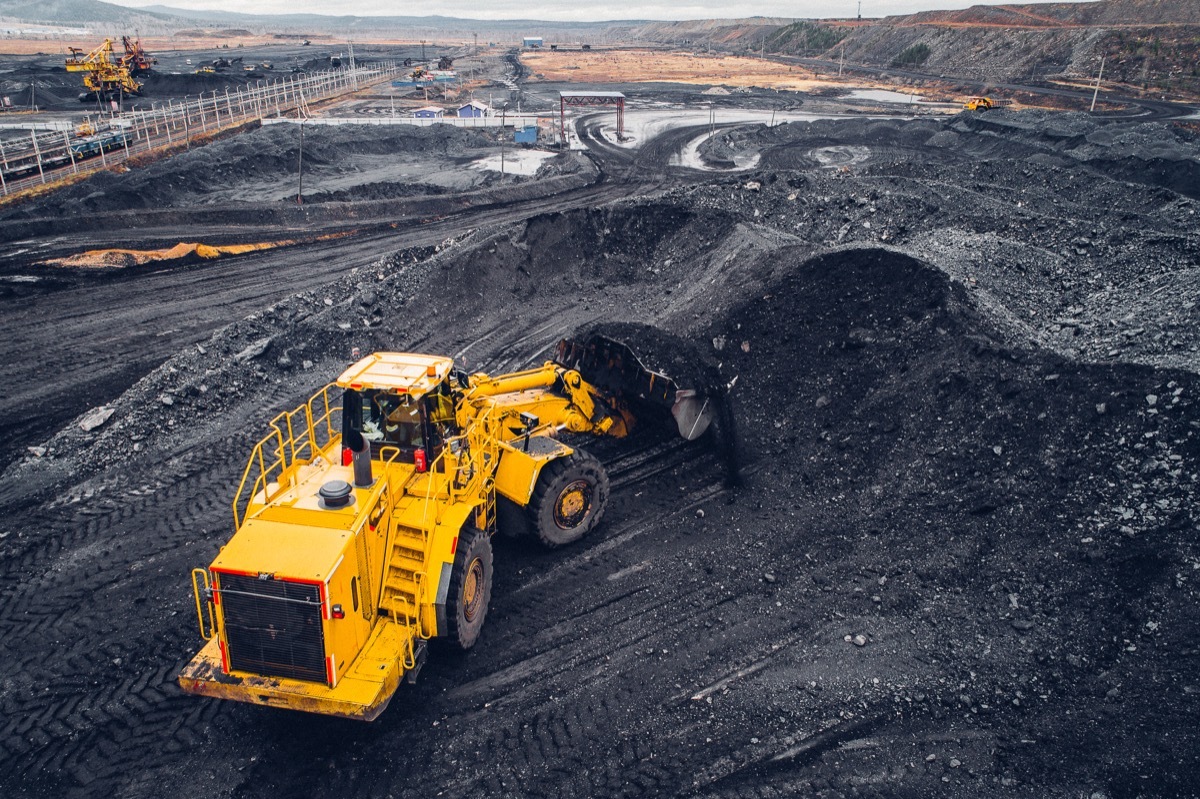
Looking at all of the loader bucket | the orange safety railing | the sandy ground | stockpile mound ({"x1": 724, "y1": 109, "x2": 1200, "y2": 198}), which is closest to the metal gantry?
the orange safety railing

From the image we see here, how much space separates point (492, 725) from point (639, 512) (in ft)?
12.4

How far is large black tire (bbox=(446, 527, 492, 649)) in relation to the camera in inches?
269

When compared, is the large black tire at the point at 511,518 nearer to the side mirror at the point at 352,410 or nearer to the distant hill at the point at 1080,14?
the side mirror at the point at 352,410

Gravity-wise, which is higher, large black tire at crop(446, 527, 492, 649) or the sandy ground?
the sandy ground

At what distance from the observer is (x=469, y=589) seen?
734 cm

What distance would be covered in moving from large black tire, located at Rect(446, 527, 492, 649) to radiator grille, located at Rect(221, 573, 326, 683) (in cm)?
127

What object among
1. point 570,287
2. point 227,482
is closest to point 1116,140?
point 570,287

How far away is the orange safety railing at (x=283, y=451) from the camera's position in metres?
6.64

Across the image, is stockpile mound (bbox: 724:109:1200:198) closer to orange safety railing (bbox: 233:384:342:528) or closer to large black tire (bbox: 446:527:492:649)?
orange safety railing (bbox: 233:384:342:528)

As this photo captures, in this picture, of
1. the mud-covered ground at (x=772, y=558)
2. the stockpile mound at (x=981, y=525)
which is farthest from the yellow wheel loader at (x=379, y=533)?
the stockpile mound at (x=981, y=525)

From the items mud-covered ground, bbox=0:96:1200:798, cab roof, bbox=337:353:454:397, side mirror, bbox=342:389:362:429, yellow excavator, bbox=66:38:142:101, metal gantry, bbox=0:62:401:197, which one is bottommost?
mud-covered ground, bbox=0:96:1200:798

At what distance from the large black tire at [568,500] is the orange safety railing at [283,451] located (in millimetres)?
2290

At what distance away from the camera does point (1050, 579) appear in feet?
25.2

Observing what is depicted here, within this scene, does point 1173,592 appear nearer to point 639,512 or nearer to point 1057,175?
point 639,512
